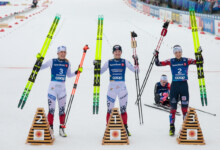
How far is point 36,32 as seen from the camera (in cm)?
2441

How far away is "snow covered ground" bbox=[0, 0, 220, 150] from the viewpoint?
21.6ft

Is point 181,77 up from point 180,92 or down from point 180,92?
up

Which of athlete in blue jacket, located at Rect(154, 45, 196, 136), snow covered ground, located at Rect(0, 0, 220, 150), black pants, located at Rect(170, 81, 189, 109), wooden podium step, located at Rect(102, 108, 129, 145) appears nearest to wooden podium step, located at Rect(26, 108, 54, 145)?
snow covered ground, located at Rect(0, 0, 220, 150)

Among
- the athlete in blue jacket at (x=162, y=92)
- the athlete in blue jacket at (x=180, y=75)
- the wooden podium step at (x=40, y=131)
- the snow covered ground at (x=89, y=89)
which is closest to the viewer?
the wooden podium step at (x=40, y=131)

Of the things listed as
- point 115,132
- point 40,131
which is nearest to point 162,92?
point 115,132

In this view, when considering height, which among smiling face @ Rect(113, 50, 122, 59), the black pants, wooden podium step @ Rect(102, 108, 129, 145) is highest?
smiling face @ Rect(113, 50, 122, 59)

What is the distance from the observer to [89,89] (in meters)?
10.9

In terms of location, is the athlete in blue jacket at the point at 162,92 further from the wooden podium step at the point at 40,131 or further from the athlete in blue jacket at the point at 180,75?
the wooden podium step at the point at 40,131

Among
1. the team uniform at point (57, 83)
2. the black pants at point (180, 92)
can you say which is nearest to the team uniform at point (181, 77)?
the black pants at point (180, 92)

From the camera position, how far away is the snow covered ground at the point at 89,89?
6.57 metres

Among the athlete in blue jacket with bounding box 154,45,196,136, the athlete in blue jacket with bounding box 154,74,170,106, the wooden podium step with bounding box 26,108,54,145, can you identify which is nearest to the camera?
the wooden podium step with bounding box 26,108,54,145

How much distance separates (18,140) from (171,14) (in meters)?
25.5

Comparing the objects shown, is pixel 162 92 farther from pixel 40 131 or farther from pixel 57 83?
pixel 40 131

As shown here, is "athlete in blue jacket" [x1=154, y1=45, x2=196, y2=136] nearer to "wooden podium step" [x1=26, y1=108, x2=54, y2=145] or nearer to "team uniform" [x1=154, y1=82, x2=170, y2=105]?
"team uniform" [x1=154, y1=82, x2=170, y2=105]
